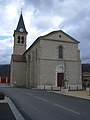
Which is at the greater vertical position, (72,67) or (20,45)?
(20,45)

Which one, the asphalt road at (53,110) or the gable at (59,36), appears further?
the gable at (59,36)

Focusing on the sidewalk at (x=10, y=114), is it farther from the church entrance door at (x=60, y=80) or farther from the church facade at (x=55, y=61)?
the church entrance door at (x=60, y=80)

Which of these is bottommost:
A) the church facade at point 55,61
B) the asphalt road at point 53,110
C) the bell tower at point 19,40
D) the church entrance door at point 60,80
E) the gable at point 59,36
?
the asphalt road at point 53,110

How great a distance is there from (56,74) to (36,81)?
14.0 feet

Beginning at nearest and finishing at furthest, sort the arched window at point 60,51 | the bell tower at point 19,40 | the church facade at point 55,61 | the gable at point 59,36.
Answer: the church facade at point 55,61 → the gable at point 59,36 → the arched window at point 60,51 → the bell tower at point 19,40

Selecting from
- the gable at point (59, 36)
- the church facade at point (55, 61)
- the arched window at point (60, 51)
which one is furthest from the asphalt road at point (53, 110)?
the gable at point (59, 36)

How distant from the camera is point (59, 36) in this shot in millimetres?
43875

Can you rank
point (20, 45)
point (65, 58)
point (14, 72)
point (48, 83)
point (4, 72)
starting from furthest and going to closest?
point (4, 72), point (20, 45), point (14, 72), point (65, 58), point (48, 83)

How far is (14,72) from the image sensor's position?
→ 54.2 metres

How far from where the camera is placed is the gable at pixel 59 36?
43062 mm

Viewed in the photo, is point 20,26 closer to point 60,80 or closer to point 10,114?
point 60,80

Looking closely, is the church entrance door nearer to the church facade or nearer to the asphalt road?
the church facade

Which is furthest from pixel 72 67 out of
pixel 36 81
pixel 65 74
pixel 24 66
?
pixel 24 66

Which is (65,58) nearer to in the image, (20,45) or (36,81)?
(36,81)
